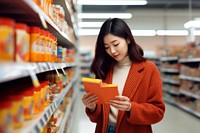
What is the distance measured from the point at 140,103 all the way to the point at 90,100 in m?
0.41

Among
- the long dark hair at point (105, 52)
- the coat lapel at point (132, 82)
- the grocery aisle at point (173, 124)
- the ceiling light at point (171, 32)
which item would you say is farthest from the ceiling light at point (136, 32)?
the coat lapel at point (132, 82)

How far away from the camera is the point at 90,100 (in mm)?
2082

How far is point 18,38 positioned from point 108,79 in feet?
4.11

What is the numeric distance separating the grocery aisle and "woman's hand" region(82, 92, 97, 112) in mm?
3299

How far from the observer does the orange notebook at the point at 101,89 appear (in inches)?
70.8

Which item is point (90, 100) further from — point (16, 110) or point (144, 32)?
point (144, 32)

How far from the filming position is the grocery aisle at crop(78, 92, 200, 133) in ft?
18.5

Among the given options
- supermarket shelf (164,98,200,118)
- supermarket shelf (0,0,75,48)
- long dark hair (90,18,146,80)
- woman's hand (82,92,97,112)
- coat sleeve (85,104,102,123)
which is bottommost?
supermarket shelf (164,98,200,118)

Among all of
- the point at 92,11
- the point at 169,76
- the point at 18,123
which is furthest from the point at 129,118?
the point at 92,11

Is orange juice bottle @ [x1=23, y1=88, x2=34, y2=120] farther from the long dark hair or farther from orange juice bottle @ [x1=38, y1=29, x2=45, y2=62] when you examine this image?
the long dark hair

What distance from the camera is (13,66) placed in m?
0.99

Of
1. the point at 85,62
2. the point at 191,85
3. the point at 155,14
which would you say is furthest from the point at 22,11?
the point at 155,14

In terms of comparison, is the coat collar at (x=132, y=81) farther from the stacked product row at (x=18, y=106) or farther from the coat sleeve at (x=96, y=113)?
the stacked product row at (x=18, y=106)

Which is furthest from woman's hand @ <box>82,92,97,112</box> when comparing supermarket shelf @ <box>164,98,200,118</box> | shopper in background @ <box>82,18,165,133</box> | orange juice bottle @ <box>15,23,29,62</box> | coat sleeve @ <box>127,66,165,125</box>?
supermarket shelf @ <box>164,98,200,118</box>
